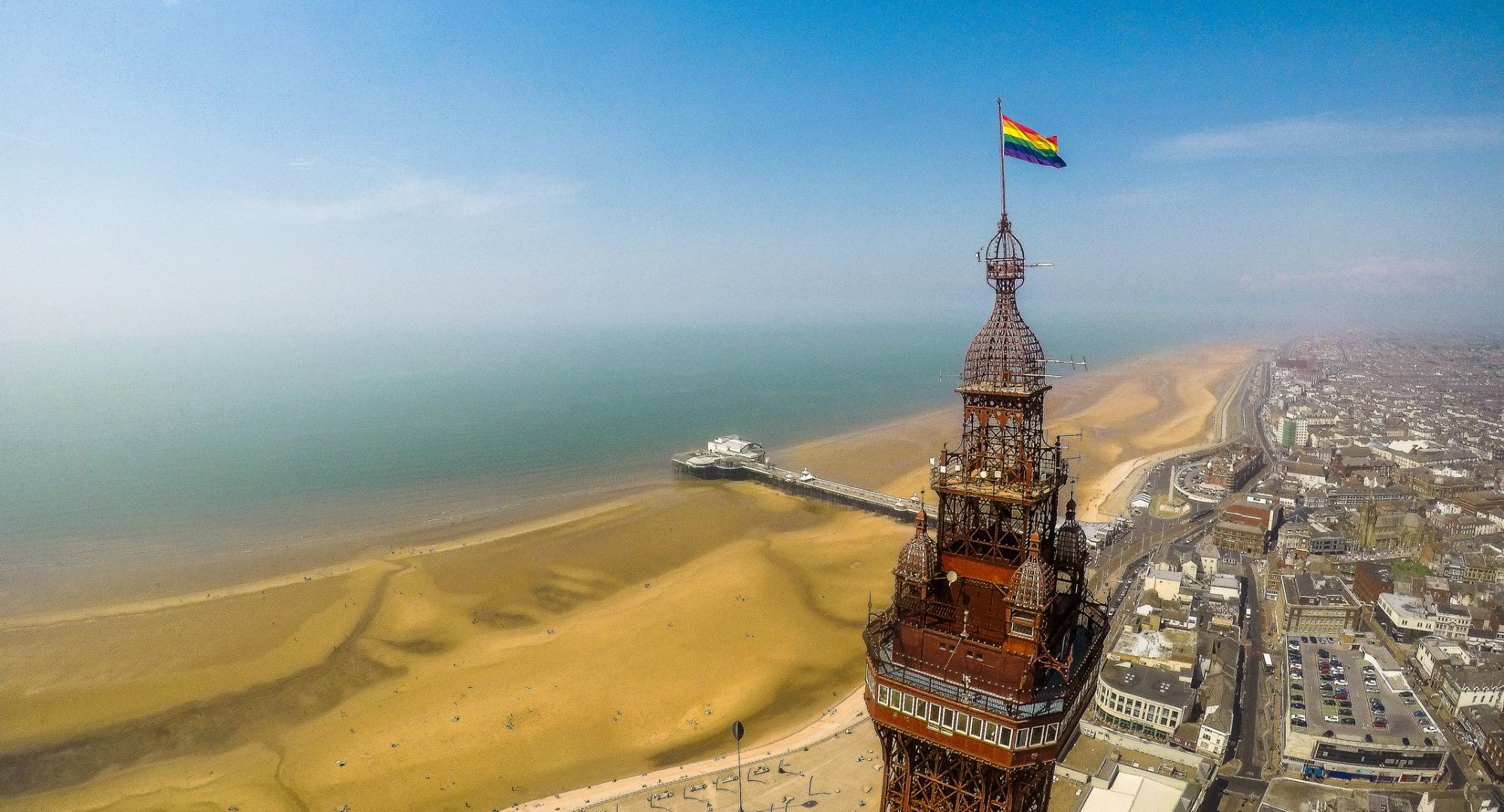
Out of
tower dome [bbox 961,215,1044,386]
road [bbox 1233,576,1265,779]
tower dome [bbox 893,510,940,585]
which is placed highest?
tower dome [bbox 961,215,1044,386]

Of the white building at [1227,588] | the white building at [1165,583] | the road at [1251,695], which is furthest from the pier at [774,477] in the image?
the road at [1251,695]

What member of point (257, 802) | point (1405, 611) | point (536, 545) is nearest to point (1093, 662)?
point (257, 802)

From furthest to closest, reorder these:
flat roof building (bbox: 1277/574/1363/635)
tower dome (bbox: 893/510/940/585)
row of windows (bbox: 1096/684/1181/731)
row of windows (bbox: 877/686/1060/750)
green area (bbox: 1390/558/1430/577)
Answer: green area (bbox: 1390/558/1430/577) < flat roof building (bbox: 1277/574/1363/635) < row of windows (bbox: 1096/684/1181/731) < tower dome (bbox: 893/510/940/585) < row of windows (bbox: 877/686/1060/750)

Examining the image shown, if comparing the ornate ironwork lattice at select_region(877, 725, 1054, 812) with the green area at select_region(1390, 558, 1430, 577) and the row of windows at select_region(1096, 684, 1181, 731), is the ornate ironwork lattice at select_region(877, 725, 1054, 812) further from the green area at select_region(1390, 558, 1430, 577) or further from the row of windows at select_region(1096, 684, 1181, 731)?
the green area at select_region(1390, 558, 1430, 577)

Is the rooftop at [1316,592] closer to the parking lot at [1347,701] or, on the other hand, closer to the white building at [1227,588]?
the white building at [1227,588]

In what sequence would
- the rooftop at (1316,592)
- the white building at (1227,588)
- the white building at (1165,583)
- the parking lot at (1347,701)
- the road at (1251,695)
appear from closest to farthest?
the parking lot at (1347,701) → the road at (1251,695) → the rooftop at (1316,592) → the white building at (1227,588) → the white building at (1165,583)

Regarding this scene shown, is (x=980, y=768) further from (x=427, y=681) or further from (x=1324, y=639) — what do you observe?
(x=1324, y=639)

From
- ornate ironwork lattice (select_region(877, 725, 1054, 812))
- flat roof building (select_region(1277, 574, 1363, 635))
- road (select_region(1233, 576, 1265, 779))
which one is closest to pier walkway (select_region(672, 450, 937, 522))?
road (select_region(1233, 576, 1265, 779))
